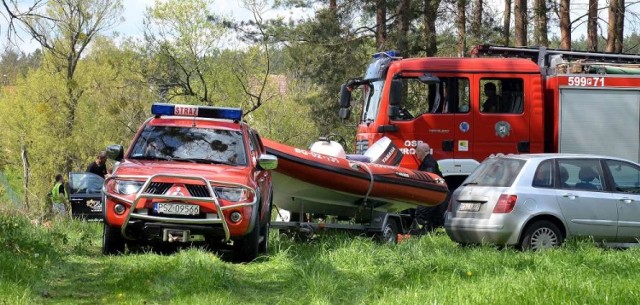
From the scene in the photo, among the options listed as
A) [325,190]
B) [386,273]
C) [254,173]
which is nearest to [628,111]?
[325,190]

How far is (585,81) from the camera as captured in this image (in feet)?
57.9

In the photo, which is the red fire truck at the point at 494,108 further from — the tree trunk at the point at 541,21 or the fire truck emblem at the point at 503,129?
the tree trunk at the point at 541,21

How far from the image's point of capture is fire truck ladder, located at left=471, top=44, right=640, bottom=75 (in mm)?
18312

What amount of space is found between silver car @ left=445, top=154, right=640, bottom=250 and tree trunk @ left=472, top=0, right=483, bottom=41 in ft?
68.0

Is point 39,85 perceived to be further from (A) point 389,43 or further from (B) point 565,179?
(B) point 565,179

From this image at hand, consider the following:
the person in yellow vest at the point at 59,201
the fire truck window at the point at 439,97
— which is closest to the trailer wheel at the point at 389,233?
the fire truck window at the point at 439,97

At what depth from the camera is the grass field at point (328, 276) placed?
300 inches

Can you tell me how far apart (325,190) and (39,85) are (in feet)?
167

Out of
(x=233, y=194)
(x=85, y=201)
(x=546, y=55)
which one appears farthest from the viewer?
(x=85, y=201)

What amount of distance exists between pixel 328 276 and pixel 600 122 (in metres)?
10.0

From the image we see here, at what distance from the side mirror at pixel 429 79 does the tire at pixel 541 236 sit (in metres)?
4.56

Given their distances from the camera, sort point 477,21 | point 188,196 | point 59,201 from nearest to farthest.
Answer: point 188,196, point 59,201, point 477,21

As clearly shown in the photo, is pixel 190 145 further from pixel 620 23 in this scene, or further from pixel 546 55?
pixel 620 23

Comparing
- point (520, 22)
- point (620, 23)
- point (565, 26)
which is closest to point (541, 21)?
point (565, 26)
